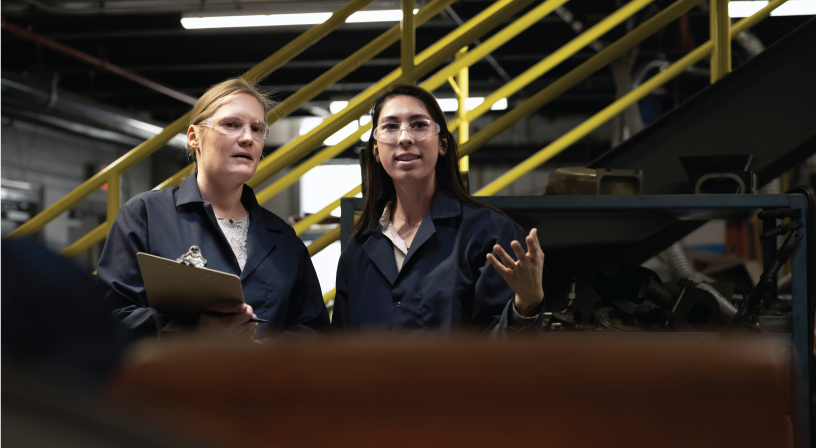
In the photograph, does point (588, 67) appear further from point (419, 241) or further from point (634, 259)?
point (419, 241)

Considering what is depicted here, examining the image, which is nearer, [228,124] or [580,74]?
[228,124]

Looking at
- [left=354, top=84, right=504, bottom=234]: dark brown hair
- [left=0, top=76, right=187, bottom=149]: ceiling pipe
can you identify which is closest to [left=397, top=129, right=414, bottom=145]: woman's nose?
[left=354, top=84, right=504, bottom=234]: dark brown hair

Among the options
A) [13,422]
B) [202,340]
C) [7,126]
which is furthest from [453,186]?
[7,126]

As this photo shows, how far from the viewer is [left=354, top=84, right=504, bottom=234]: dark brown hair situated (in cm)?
204

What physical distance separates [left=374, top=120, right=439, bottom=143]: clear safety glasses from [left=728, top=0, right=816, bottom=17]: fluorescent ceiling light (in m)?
5.70

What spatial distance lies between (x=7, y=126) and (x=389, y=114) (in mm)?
10303

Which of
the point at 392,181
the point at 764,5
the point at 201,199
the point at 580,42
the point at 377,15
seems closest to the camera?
the point at 201,199

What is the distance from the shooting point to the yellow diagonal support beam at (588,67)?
8.78 ft

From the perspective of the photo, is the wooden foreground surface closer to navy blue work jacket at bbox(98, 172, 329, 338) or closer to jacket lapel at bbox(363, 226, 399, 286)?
navy blue work jacket at bbox(98, 172, 329, 338)

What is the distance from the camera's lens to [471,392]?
1.70 feet

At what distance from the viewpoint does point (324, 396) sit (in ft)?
1.70

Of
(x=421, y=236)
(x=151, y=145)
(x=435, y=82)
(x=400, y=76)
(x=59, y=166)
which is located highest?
(x=59, y=166)

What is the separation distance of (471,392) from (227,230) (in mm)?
1516

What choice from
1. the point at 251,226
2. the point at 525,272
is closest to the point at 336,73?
the point at 251,226
